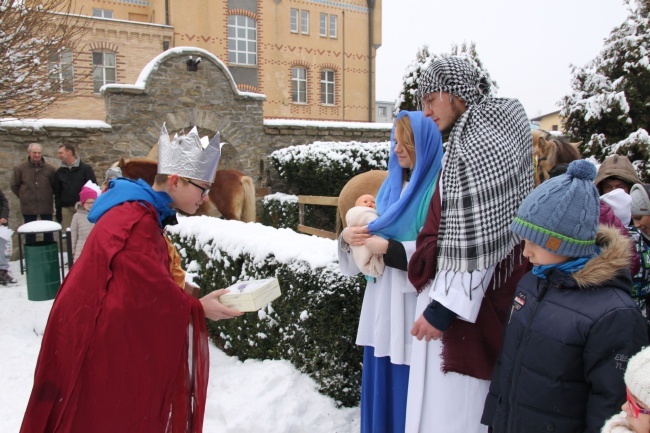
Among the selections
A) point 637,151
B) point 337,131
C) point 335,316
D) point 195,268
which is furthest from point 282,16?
A: point 335,316

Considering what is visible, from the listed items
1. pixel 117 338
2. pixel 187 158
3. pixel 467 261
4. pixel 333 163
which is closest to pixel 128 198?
pixel 187 158

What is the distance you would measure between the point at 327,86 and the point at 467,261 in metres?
27.6

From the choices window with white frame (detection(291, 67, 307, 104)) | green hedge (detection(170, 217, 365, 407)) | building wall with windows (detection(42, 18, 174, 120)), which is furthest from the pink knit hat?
window with white frame (detection(291, 67, 307, 104))

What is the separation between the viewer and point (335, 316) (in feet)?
10.7

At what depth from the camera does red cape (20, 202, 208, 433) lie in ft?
6.04

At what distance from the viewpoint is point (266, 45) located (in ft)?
85.7

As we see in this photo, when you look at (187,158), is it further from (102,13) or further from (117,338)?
(102,13)

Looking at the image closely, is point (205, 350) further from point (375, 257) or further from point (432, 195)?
point (432, 195)

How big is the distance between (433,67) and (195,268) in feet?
12.8

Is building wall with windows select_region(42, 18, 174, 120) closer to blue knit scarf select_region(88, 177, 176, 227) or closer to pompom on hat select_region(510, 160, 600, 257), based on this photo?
blue knit scarf select_region(88, 177, 176, 227)

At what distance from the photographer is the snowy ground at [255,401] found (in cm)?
321

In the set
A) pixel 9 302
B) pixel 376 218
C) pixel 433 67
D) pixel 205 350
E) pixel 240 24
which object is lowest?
pixel 9 302

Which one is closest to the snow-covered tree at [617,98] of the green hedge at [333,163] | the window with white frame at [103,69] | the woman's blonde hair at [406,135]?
the green hedge at [333,163]

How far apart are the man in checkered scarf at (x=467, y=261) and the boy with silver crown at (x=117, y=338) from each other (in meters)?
1.02
